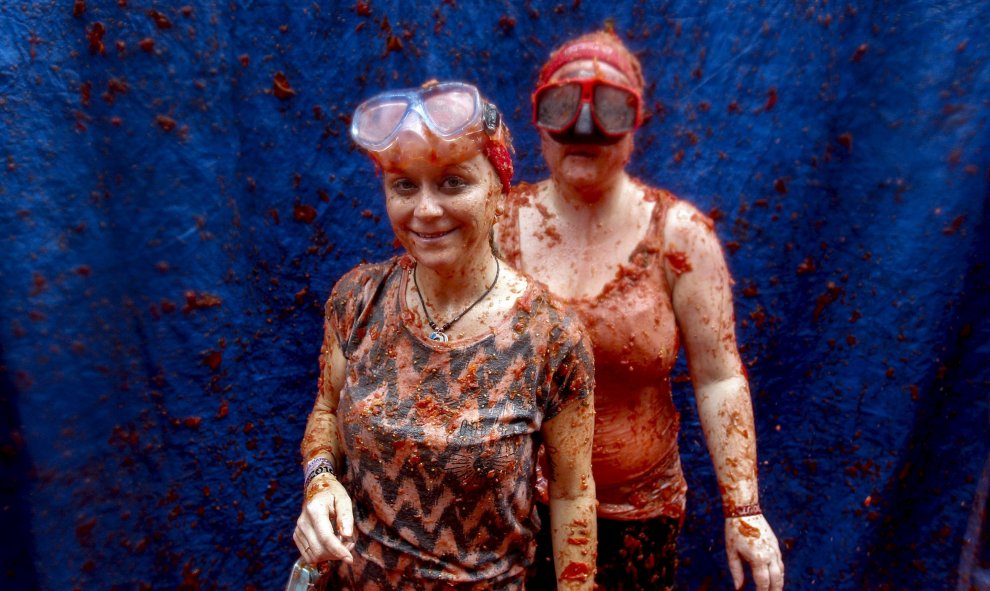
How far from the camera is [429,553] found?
4.26 feet

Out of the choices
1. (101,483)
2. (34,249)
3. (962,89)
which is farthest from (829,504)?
(34,249)

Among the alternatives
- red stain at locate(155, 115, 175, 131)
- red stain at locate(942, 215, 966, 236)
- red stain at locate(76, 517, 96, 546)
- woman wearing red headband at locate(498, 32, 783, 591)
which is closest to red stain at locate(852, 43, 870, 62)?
red stain at locate(942, 215, 966, 236)

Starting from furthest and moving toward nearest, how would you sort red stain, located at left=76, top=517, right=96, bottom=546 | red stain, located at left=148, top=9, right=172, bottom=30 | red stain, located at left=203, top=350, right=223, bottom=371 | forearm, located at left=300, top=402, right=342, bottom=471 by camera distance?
red stain, located at left=203, top=350, right=223, bottom=371 → red stain, located at left=76, top=517, right=96, bottom=546 → red stain, located at left=148, top=9, right=172, bottom=30 → forearm, located at left=300, top=402, right=342, bottom=471

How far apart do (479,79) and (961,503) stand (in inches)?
71.6

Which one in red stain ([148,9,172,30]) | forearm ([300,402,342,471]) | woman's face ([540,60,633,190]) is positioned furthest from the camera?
red stain ([148,9,172,30])

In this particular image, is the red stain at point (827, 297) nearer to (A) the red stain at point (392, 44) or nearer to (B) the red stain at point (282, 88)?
(A) the red stain at point (392, 44)

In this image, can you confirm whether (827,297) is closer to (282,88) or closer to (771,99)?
(771,99)

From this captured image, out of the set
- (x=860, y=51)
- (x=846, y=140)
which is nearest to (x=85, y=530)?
(x=846, y=140)

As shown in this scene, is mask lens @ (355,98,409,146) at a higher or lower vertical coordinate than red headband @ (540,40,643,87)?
lower

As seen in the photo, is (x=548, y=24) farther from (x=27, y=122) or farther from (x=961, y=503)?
(x=961, y=503)

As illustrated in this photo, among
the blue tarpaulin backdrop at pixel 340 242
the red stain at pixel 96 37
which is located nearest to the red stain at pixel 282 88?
the blue tarpaulin backdrop at pixel 340 242

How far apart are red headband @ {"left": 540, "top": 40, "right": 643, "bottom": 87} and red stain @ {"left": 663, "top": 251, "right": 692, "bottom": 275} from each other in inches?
14.1

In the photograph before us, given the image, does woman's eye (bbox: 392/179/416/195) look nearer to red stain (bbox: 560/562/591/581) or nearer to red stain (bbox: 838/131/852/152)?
red stain (bbox: 560/562/591/581)

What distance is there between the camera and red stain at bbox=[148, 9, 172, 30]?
1.72 meters
